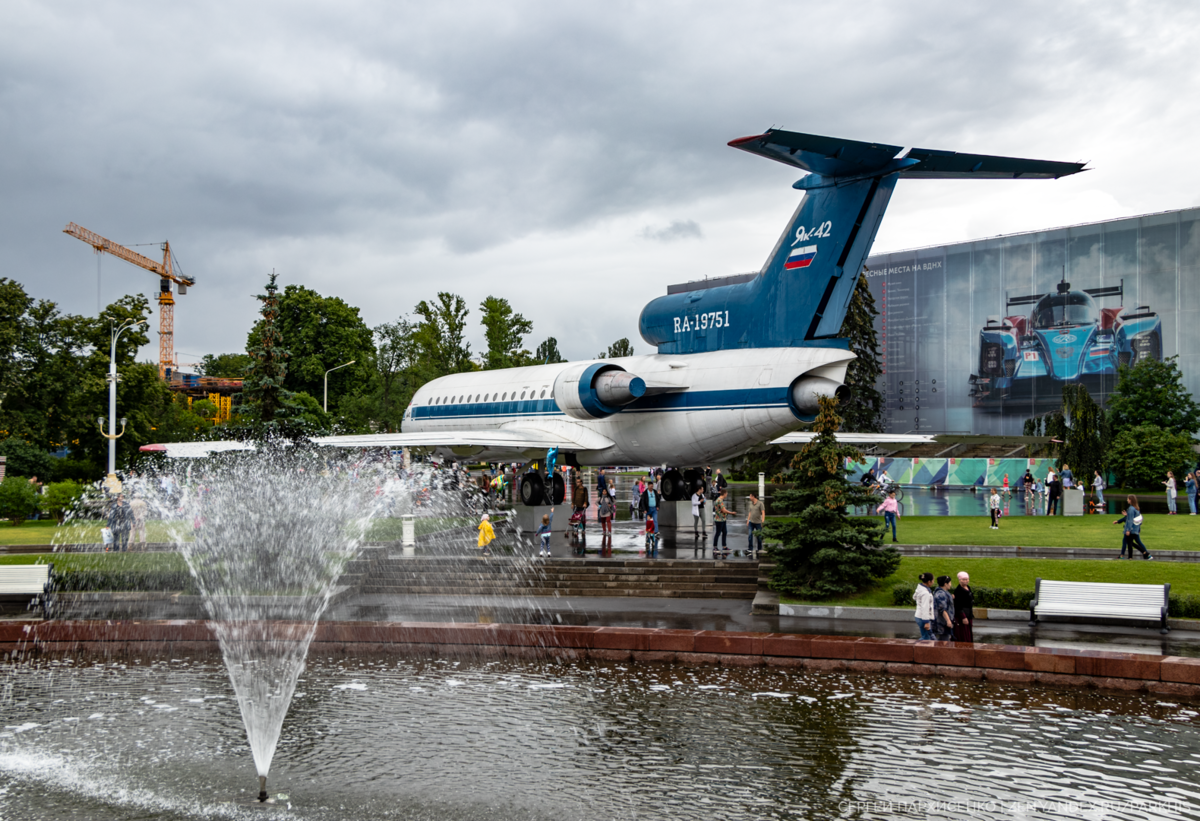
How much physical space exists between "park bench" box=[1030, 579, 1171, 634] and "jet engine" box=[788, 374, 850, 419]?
318 inches

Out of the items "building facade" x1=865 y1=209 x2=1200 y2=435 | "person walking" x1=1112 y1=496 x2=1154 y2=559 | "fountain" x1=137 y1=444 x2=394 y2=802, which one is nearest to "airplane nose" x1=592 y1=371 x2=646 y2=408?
"fountain" x1=137 y1=444 x2=394 y2=802

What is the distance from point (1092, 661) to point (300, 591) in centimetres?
1520

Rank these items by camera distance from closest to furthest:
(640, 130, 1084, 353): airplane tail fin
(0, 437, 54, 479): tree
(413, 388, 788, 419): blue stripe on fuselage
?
(640, 130, 1084, 353): airplane tail fin → (413, 388, 788, 419): blue stripe on fuselage → (0, 437, 54, 479): tree

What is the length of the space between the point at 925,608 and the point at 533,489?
18530mm

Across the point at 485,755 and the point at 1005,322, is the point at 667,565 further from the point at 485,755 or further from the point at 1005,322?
the point at 1005,322

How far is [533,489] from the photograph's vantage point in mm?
31234

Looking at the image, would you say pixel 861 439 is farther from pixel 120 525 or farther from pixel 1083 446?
pixel 120 525

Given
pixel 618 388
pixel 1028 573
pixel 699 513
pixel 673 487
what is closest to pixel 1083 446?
pixel 673 487

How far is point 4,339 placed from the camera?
5088 cm

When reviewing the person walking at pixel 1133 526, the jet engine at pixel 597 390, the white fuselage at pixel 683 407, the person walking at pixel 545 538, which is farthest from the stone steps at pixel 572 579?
the person walking at pixel 1133 526

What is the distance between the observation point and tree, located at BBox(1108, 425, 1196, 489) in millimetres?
47500

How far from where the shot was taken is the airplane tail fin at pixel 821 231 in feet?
69.3

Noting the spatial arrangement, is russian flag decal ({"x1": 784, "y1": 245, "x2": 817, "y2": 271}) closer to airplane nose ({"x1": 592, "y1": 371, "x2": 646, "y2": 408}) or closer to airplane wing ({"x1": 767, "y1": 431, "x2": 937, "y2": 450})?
airplane nose ({"x1": 592, "y1": 371, "x2": 646, "y2": 408})

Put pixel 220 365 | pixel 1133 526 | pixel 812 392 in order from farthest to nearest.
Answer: pixel 220 365 → pixel 812 392 → pixel 1133 526
